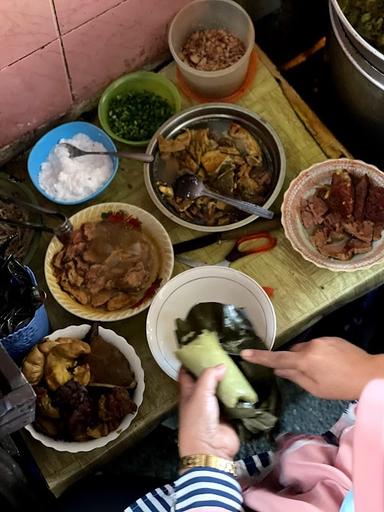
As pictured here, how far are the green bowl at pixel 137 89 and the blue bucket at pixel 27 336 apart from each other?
49 cm

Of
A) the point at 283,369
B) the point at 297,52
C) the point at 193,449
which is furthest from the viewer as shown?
the point at 297,52

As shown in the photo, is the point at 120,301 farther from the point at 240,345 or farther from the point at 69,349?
the point at 240,345

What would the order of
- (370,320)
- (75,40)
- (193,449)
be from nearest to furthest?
(193,449), (75,40), (370,320)

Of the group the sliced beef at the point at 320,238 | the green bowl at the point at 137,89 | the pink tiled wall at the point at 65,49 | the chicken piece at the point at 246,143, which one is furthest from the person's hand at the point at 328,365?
the pink tiled wall at the point at 65,49

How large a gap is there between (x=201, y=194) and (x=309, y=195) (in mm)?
234

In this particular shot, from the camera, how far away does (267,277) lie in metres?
1.57

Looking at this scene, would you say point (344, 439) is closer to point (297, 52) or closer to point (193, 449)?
point (193, 449)

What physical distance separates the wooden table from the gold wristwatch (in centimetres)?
29

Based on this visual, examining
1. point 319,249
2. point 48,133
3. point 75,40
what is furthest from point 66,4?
point 319,249

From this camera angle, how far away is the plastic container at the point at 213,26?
5.46 ft

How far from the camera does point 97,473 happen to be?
1.55 m

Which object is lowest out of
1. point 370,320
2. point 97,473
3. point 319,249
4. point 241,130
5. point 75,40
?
point 370,320

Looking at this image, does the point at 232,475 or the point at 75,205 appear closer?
the point at 232,475

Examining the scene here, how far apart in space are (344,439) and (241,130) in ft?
2.35
